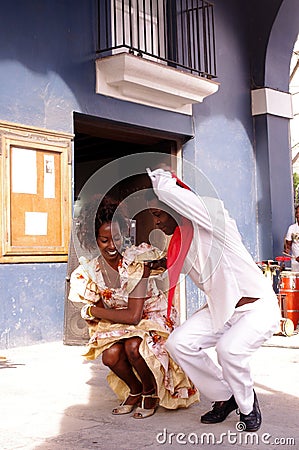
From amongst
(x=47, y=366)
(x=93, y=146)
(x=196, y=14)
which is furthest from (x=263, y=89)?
(x=47, y=366)

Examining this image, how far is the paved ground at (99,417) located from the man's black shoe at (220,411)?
0.13 feet

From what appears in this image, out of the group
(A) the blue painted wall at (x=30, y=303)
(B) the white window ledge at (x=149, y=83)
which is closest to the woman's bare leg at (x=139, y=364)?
(A) the blue painted wall at (x=30, y=303)

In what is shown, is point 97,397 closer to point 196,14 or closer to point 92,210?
point 92,210

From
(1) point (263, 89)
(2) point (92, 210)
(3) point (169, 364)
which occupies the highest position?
(1) point (263, 89)

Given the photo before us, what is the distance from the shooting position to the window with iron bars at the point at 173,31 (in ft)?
28.6

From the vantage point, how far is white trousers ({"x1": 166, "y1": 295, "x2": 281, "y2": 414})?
12.3 feet

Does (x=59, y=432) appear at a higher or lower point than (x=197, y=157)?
lower

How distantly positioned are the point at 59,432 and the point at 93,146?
7.72 metres

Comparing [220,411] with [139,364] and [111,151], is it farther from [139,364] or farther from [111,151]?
[111,151]

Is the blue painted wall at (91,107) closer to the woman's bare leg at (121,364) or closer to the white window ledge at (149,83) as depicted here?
the white window ledge at (149,83)

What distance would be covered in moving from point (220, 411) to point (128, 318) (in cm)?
77

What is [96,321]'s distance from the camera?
4.38m

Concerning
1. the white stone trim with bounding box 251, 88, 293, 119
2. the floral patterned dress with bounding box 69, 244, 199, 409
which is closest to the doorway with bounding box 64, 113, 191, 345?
the floral patterned dress with bounding box 69, 244, 199, 409

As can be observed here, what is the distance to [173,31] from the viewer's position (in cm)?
921
